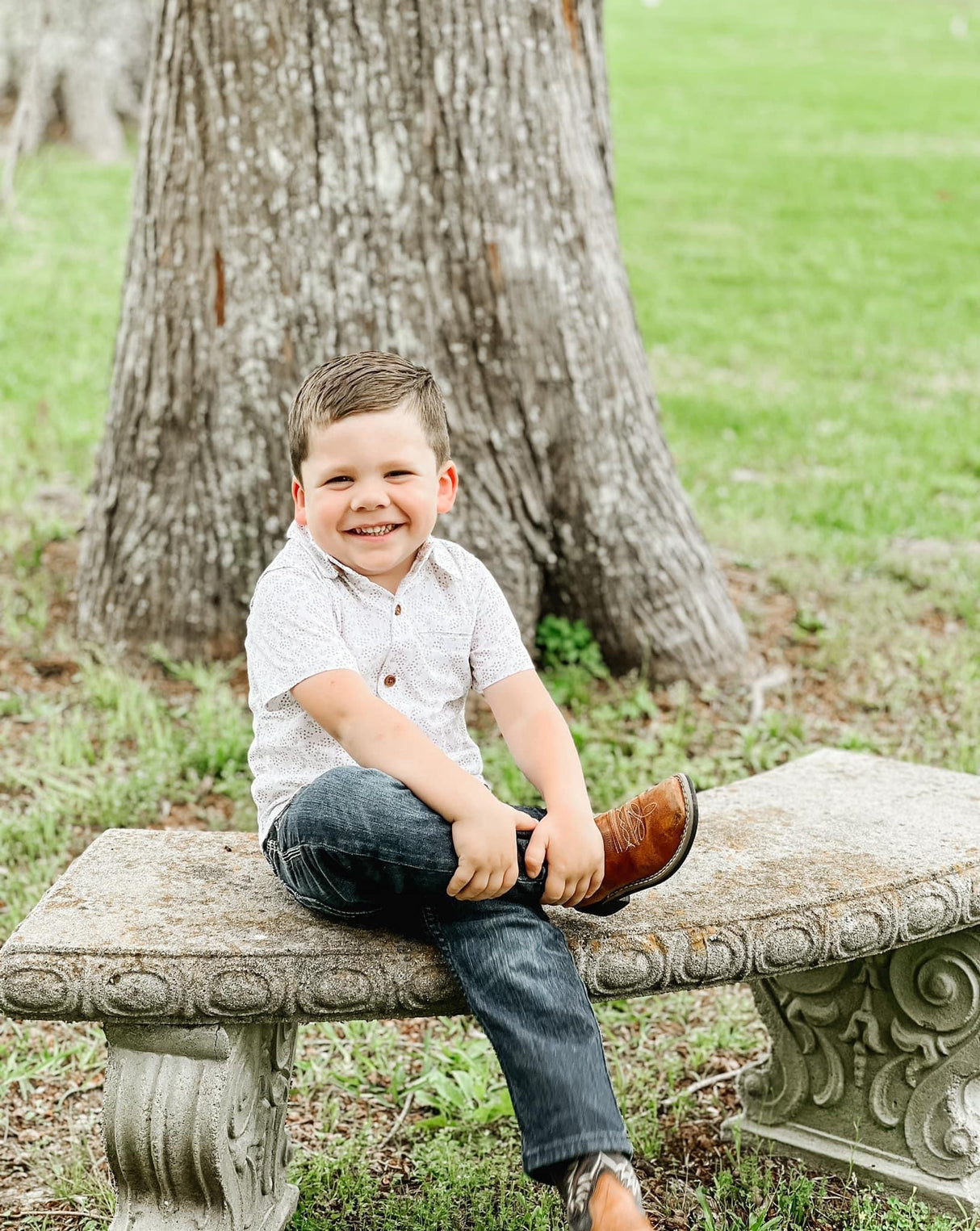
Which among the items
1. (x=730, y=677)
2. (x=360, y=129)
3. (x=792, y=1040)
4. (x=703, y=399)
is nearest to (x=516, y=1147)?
(x=792, y=1040)

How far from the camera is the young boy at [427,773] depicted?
2.21m

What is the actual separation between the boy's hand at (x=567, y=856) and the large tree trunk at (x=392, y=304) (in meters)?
2.10

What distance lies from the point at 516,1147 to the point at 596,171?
2990mm

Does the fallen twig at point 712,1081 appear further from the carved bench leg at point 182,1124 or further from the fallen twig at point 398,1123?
the carved bench leg at point 182,1124

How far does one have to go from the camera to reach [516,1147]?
2887 mm

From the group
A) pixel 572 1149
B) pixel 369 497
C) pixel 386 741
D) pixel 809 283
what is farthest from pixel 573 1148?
pixel 809 283

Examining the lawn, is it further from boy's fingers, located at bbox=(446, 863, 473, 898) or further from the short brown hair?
the short brown hair

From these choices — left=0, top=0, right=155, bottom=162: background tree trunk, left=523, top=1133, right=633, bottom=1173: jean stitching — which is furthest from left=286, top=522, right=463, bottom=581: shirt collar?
left=0, top=0, right=155, bottom=162: background tree trunk

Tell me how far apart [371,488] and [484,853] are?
659mm

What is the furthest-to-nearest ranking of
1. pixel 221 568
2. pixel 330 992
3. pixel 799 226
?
→ pixel 799 226 < pixel 221 568 < pixel 330 992

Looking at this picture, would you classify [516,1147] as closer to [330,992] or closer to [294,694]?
[330,992]

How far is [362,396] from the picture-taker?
2441 mm

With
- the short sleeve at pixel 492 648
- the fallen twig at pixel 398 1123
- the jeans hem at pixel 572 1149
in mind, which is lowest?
the fallen twig at pixel 398 1123

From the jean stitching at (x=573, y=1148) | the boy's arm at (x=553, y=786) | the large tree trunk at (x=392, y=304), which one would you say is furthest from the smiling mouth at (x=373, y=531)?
the large tree trunk at (x=392, y=304)
